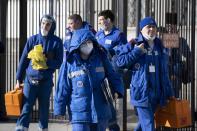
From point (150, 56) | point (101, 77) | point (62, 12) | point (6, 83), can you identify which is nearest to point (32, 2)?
point (62, 12)

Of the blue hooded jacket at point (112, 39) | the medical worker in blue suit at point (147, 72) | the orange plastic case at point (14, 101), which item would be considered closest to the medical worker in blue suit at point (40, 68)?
the orange plastic case at point (14, 101)

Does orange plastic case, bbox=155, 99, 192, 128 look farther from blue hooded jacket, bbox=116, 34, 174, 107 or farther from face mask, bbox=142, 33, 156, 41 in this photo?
face mask, bbox=142, 33, 156, 41

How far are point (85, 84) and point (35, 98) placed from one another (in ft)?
8.28

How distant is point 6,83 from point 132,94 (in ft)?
13.5

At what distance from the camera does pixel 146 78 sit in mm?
7402

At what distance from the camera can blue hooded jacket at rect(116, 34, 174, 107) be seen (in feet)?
24.3

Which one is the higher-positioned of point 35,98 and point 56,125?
point 35,98

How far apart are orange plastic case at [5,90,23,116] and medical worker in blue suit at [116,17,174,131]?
1935 millimetres

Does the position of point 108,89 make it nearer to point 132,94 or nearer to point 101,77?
point 101,77

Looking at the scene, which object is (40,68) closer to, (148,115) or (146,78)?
(146,78)

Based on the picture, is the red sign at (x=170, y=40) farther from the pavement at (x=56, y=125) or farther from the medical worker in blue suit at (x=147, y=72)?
the pavement at (x=56, y=125)

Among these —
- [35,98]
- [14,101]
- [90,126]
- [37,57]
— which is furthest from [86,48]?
[14,101]

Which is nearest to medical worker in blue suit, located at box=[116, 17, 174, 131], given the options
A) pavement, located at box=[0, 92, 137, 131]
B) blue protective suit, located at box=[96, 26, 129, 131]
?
blue protective suit, located at box=[96, 26, 129, 131]

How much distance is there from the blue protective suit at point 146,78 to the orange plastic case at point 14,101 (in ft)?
6.35
